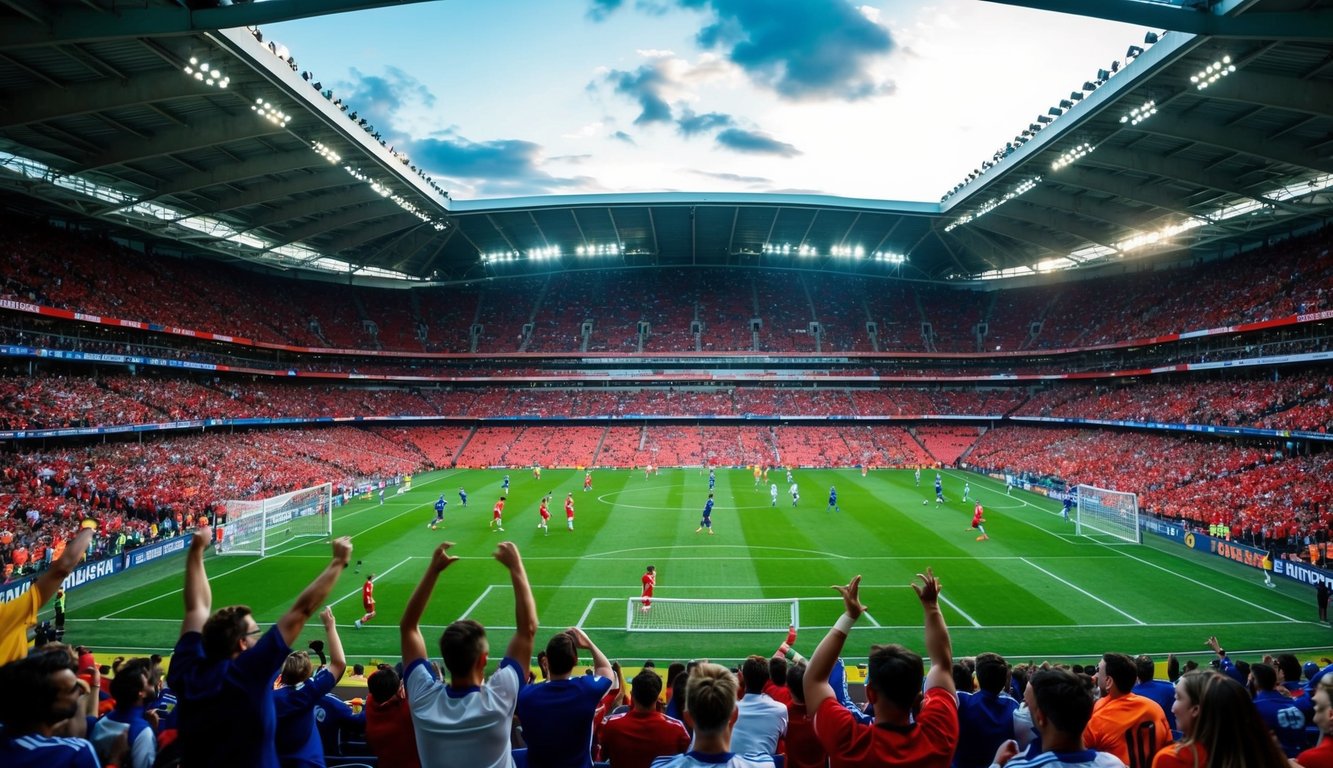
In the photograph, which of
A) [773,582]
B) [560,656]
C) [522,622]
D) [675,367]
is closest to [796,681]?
[560,656]

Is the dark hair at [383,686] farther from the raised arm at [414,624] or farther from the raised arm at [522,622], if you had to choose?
the raised arm at [522,622]

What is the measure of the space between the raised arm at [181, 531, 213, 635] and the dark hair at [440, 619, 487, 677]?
1.21 metres

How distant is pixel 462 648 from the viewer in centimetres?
342

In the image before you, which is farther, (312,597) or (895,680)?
(312,597)

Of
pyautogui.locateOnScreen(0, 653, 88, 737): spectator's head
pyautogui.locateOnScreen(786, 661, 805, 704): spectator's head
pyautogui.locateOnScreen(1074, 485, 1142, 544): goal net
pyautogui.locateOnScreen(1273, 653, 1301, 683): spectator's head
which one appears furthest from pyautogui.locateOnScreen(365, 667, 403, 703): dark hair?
pyautogui.locateOnScreen(1074, 485, 1142, 544): goal net

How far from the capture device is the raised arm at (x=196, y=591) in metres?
3.56

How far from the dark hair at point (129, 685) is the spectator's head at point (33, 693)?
6.56 ft

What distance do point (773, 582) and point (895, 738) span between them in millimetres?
19155

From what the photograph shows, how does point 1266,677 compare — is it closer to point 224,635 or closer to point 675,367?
point 224,635

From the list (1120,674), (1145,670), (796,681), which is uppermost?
(1120,674)

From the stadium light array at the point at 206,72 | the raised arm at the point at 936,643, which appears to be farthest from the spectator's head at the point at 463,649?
the stadium light array at the point at 206,72

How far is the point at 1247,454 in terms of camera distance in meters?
32.6

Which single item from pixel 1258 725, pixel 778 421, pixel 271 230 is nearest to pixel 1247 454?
pixel 778 421

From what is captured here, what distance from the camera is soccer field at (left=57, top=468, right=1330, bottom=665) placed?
55.5 feet
